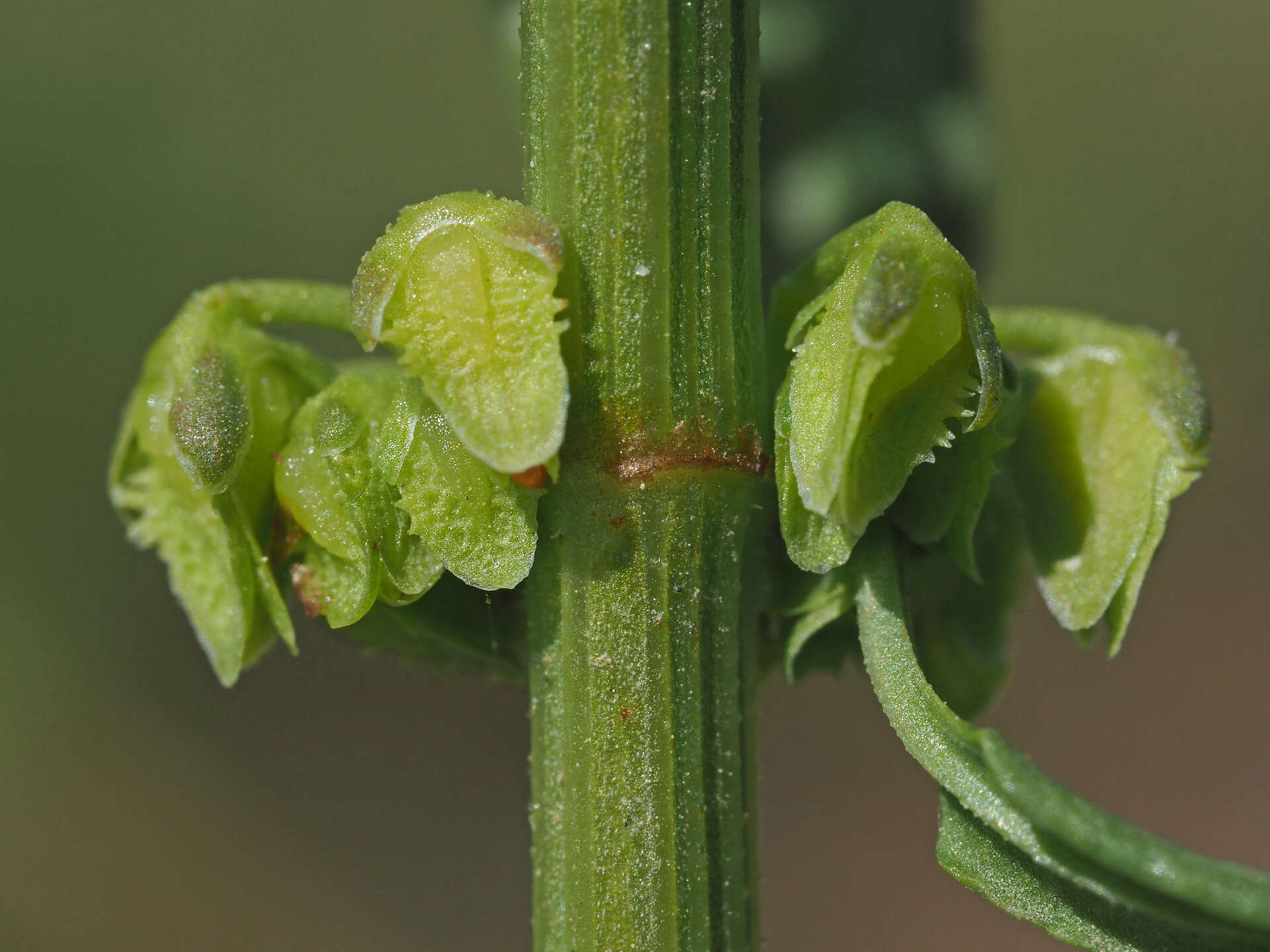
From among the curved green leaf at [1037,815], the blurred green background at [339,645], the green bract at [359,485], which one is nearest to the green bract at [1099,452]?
the curved green leaf at [1037,815]

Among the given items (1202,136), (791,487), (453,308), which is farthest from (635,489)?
(1202,136)

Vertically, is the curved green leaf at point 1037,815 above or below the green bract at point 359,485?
below

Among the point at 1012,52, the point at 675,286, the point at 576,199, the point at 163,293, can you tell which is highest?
the point at 576,199

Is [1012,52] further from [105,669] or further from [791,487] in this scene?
[791,487]

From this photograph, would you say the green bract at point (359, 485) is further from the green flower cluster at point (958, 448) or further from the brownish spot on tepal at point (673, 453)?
the green flower cluster at point (958, 448)

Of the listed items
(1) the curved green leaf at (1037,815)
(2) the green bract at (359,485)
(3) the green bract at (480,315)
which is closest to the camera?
(1) the curved green leaf at (1037,815)

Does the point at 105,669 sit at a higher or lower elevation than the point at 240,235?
lower

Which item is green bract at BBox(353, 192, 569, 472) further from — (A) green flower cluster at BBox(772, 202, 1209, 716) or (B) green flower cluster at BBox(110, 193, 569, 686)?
(A) green flower cluster at BBox(772, 202, 1209, 716)
